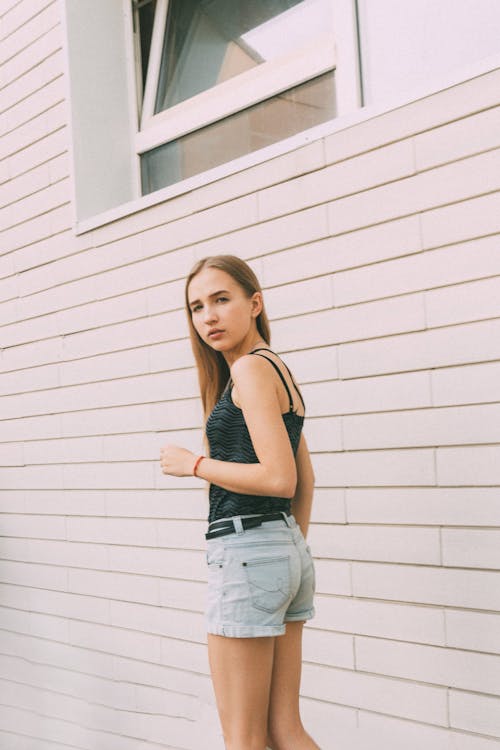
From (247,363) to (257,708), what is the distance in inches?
34.5

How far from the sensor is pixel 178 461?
7.22 feet

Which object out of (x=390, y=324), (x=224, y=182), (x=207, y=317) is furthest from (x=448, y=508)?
(x=224, y=182)

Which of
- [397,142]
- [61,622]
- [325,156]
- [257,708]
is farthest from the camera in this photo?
[61,622]

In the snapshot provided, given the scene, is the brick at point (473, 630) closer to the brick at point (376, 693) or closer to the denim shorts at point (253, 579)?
the brick at point (376, 693)

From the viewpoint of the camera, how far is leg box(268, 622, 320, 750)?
220 centimetres

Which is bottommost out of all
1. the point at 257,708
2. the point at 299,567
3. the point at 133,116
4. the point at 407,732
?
the point at 407,732

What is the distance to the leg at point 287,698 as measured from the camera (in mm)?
2203

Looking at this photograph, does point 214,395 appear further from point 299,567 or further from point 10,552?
point 10,552

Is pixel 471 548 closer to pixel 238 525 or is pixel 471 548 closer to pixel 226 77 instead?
pixel 238 525

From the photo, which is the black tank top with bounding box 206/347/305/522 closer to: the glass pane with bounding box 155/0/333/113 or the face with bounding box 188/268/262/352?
the face with bounding box 188/268/262/352

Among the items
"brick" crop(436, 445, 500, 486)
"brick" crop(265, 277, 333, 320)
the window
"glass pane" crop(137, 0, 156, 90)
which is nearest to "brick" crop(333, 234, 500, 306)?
"brick" crop(265, 277, 333, 320)

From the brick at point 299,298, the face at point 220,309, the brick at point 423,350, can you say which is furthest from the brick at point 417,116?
the face at point 220,309

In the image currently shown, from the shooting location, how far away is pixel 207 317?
2279 mm

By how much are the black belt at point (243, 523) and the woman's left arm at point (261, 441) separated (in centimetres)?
8
